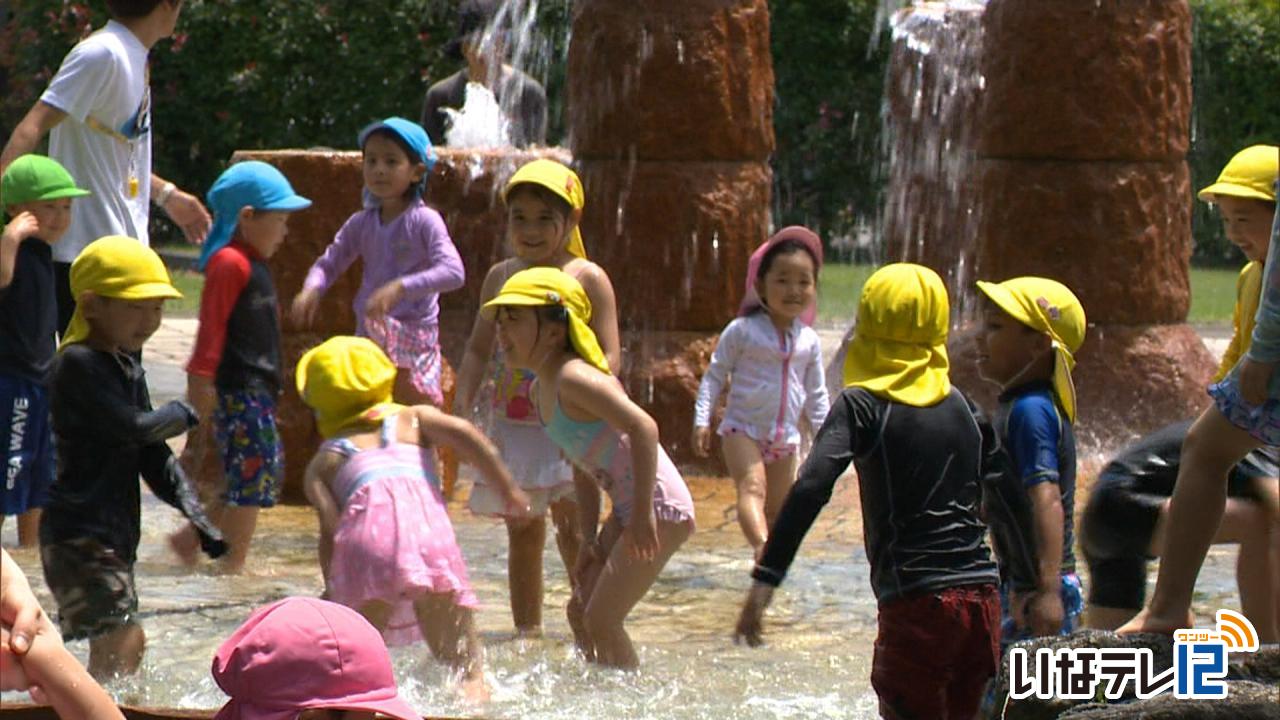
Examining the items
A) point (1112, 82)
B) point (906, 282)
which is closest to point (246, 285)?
point (906, 282)

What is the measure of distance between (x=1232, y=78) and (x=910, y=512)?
19435mm

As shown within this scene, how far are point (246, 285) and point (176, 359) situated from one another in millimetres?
5949

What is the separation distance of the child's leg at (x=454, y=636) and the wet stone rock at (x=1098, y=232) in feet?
14.8

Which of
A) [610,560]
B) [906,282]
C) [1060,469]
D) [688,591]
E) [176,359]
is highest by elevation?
[906,282]

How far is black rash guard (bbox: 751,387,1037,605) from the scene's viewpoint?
4.47 meters

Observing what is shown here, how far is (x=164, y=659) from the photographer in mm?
5820

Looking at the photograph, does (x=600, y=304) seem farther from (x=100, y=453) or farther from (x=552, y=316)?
(x=100, y=453)

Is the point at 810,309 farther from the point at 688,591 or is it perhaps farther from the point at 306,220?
the point at 306,220

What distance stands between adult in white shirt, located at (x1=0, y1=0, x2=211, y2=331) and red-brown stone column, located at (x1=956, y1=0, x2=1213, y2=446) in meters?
3.80

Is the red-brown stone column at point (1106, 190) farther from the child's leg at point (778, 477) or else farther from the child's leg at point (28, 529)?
the child's leg at point (28, 529)

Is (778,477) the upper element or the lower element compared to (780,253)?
lower

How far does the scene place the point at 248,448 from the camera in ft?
22.8

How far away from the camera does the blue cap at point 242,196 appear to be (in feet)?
23.1

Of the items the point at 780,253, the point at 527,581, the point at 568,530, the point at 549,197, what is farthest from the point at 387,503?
the point at 780,253
